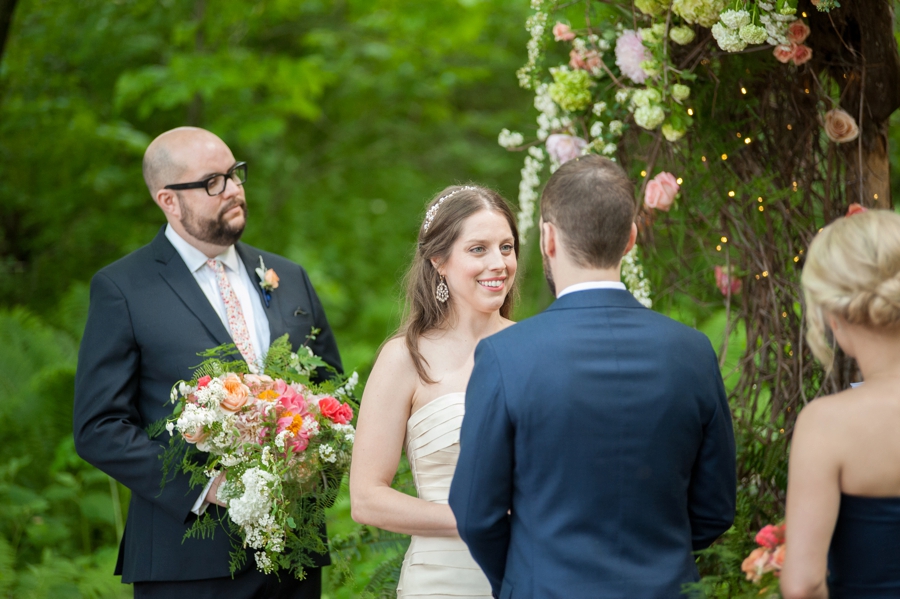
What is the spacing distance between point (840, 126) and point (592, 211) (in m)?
1.44

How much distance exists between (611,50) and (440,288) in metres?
1.16

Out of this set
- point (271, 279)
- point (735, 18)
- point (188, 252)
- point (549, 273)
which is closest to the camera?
point (549, 273)

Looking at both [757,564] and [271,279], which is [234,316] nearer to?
[271,279]

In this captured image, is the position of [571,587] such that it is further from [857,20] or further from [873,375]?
[857,20]

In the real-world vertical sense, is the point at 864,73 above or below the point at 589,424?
above

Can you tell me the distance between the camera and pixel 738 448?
2932mm

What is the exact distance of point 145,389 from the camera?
9.28ft

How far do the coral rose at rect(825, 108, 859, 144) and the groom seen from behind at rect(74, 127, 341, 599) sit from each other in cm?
202

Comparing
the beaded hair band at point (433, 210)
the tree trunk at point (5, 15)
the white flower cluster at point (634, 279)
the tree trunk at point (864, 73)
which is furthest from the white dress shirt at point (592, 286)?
the tree trunk at point (5, 15)

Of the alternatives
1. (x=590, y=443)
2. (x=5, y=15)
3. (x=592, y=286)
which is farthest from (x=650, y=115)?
(x=5, y=15)

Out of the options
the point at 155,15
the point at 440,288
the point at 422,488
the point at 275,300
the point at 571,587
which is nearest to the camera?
the point at 571,587

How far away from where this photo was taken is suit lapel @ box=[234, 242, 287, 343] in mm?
3072

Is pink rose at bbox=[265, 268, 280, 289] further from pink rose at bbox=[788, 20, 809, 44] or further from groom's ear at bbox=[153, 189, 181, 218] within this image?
pink rose at bbox=[788, 20, 809, 44]

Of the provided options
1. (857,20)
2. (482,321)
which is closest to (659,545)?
(482,321)
